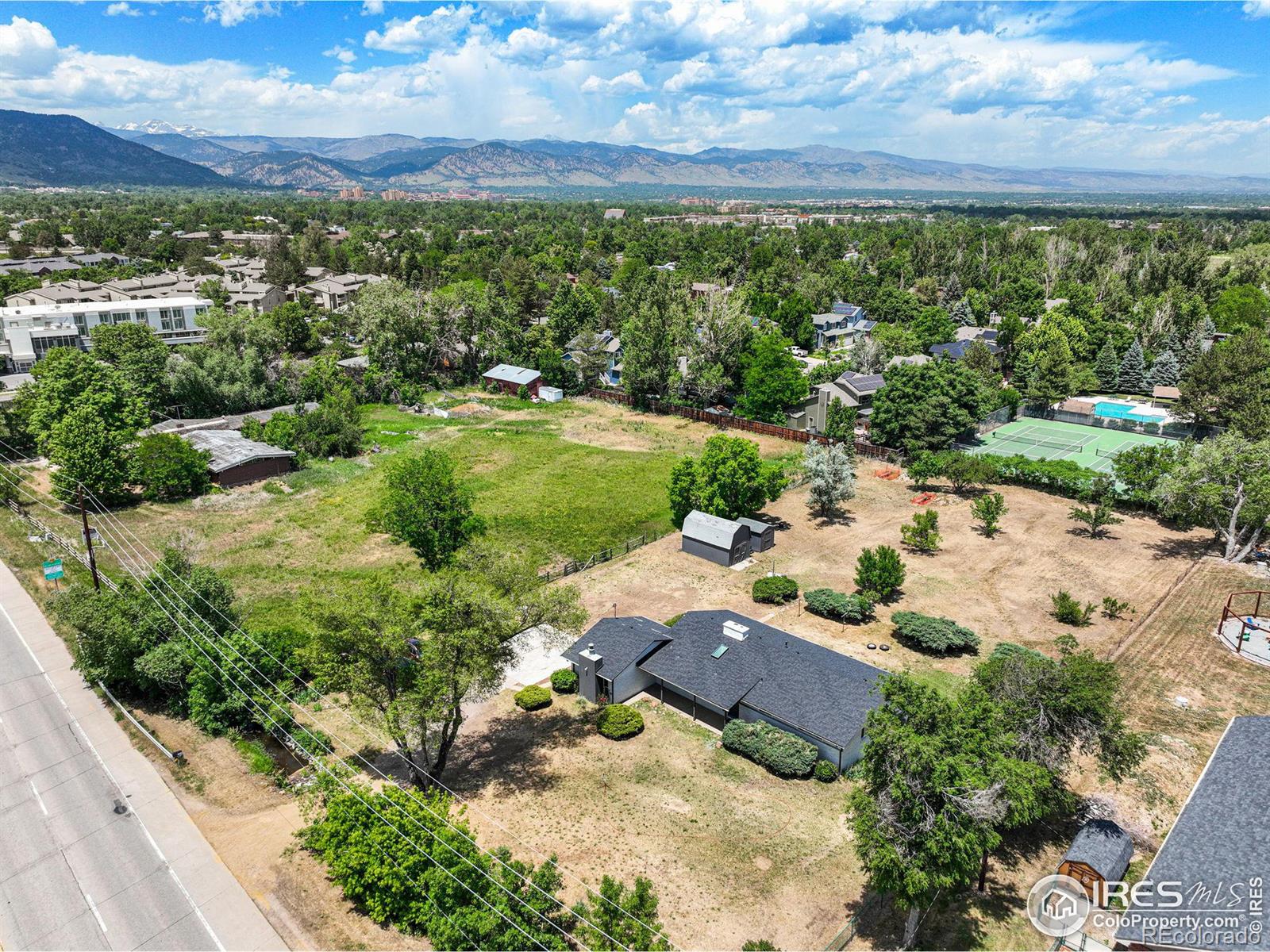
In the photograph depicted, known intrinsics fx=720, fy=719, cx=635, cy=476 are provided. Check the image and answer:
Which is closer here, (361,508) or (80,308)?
(361,508)

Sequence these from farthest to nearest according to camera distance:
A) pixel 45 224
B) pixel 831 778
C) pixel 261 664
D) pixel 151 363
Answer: pixel 45 224 → pixel 151 363 → pixel 261 664 → pixel 831 778

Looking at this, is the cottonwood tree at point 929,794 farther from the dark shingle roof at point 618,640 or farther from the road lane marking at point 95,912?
the road lane marking at point 95,912

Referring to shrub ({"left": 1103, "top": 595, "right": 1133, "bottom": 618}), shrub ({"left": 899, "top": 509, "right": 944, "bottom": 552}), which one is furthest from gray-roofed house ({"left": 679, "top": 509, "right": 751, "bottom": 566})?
shrub ({"left": 1103, "top": 595, "right": 1133, "bottom": 618})

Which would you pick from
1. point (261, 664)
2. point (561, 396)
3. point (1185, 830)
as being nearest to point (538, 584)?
point (261, 664)

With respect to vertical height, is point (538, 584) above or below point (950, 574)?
above

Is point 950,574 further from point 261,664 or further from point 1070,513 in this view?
point 261,664

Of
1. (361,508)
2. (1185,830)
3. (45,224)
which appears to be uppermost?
(45,224)

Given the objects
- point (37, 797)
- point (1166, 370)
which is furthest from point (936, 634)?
point (1166, 370)
